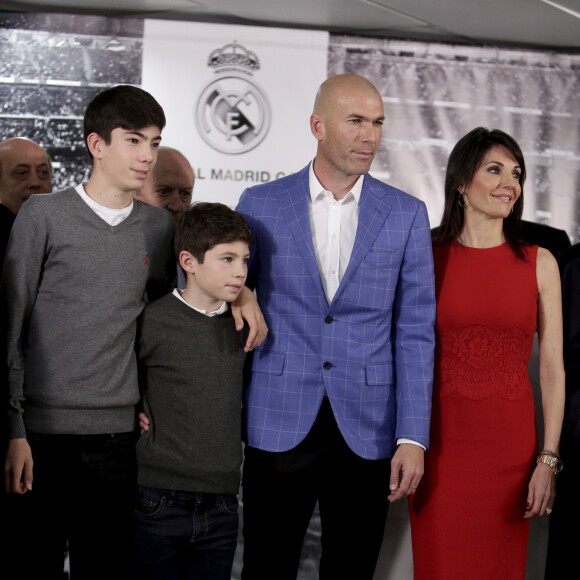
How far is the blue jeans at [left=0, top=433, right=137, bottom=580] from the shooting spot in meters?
2.11

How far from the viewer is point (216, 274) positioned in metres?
2.19

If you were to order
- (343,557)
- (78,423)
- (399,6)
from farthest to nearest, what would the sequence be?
(399,6)
(343,557)
(78,423)

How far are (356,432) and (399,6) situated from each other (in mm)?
4030

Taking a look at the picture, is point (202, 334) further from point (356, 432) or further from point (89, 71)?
point (89, 71)

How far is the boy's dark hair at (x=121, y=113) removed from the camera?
2.20 metres

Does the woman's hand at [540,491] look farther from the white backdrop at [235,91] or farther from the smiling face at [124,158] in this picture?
the white backdrop at [235,91]

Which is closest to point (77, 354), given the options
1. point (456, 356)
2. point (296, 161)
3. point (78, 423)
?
point (78, 423)

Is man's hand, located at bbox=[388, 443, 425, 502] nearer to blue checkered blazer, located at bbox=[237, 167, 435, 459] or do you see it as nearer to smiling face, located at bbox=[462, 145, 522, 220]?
blue checkered blazer, located at bbox=[237, 167, 435, 459]

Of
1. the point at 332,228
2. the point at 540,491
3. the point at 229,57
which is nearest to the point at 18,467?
the point at 332,228

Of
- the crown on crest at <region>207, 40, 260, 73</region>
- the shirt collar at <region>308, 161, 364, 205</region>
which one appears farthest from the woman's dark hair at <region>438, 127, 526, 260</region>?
the crown on crest at <region>207, 40, 260, 73</region>

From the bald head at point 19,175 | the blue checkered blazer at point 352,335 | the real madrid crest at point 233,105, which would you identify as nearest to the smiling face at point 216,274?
the blue checkered blazer at point 352,335

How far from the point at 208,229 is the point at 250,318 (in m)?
0.25

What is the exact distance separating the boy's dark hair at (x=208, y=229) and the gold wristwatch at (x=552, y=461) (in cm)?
99

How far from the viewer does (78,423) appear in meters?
2.11
